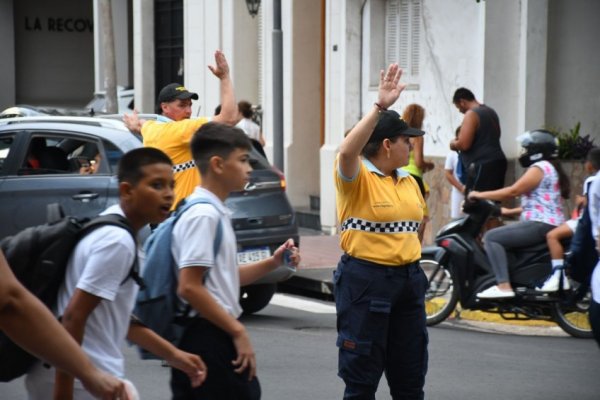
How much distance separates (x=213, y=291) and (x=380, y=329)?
136 centimetres

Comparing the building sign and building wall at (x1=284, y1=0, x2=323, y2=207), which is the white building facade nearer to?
building wall at (x1=284, y1=0, x2=323, y2=207)

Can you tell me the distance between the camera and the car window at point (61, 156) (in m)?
10.7

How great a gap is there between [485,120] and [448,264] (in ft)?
11.2

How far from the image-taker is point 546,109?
49.7 feet

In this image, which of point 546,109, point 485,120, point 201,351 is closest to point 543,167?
point 485,120

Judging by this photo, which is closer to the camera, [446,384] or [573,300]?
[446,384]

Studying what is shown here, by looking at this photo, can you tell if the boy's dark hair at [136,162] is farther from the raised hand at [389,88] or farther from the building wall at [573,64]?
the building wall at [573,64]

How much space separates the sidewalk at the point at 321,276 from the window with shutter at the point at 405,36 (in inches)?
93.7

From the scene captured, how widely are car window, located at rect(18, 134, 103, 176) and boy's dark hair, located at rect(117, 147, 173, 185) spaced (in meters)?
5.90

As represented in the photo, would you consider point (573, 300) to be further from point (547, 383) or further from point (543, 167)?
point (547, 383)

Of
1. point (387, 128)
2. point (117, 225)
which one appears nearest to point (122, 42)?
point (387, 128)

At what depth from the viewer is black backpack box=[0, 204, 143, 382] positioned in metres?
4.21

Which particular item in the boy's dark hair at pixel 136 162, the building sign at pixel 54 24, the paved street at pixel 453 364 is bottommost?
the paved street at pixel 453 364

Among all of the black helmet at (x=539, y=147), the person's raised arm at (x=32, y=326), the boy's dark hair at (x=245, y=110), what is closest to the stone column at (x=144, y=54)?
the boy's dark hair at (x=245, y=110)
